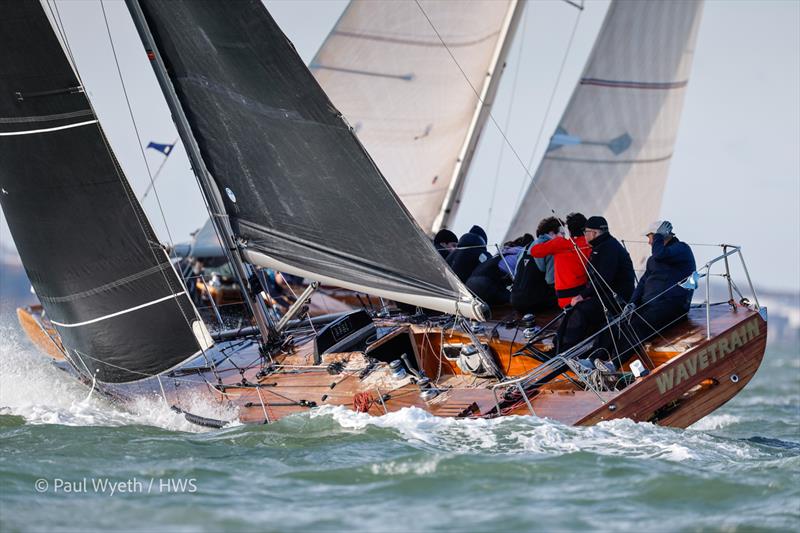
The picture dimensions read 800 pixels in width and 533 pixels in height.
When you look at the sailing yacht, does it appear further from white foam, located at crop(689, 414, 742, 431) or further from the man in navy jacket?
white foam, located at crop(689, 414, 742, 431)

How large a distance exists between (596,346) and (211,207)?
322 centimetres

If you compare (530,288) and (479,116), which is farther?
(479,116)

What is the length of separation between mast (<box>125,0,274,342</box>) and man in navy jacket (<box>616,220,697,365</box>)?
3.13m

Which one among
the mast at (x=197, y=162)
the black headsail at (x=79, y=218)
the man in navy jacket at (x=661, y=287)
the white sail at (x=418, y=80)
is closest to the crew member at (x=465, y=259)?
the mast at (x=197, y=162)

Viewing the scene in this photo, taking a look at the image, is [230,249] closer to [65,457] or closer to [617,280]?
[65,457]

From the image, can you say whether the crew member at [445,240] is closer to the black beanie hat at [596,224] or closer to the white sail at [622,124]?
the black beanie hat at [596,224]

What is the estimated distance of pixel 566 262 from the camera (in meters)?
10.0

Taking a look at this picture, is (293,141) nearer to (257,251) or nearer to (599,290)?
(257,251)

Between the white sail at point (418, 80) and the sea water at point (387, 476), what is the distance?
789cm

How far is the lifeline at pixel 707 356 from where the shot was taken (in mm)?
8930

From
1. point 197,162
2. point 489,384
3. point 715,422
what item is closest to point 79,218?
point 197,162

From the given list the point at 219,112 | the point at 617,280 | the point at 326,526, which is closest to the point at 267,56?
the point at 219,112

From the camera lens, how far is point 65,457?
8.70 meters

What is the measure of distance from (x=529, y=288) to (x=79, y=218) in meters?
3.68
